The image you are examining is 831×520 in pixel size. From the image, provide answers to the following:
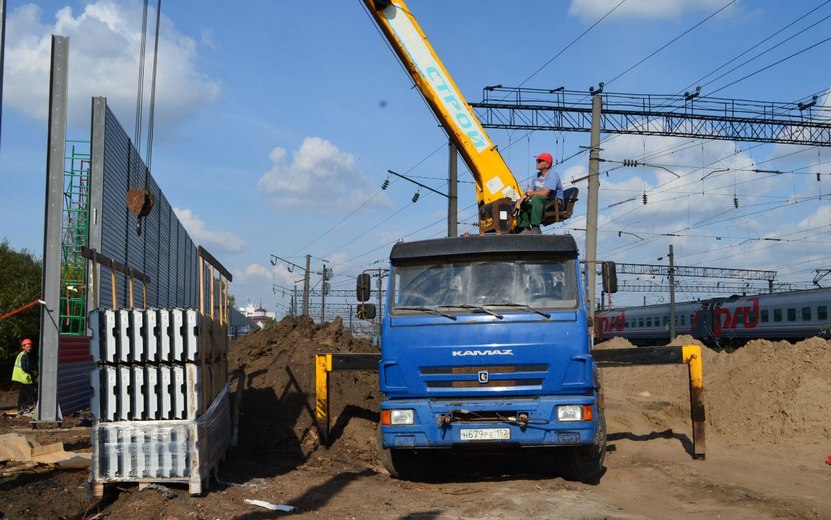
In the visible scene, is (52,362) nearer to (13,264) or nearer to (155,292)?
(155,292)

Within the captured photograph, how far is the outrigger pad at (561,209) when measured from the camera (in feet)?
35.1

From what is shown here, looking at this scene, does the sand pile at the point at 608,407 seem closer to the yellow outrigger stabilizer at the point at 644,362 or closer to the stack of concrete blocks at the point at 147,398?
the yellow outrigger stabilizer at the point at 644,362

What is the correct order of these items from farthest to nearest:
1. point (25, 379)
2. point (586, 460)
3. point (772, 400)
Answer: point (25, 379)
point (772, 400)
point (586, 460)

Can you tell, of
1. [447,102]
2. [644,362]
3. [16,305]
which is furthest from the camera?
[16,305]

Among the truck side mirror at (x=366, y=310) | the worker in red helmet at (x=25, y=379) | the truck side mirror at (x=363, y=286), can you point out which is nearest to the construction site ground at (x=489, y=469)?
the worker in red helmet at (x=25, y=379)

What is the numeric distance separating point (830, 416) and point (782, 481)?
2995 mm

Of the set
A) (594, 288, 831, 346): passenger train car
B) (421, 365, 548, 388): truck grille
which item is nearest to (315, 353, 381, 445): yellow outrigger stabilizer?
(421, 365, 548, 388): truck grille

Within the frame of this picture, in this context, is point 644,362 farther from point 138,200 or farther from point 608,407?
point 138,200

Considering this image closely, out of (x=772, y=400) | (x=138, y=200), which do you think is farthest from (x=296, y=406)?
(x=772, y=400)

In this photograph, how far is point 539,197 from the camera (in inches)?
416

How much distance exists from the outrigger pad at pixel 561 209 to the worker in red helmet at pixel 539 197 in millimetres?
58

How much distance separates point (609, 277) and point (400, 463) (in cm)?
331

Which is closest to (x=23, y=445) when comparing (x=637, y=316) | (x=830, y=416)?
(x=830, y=416)

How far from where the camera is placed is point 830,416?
37.2 feet
